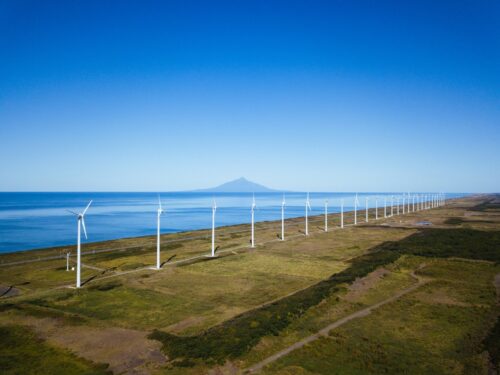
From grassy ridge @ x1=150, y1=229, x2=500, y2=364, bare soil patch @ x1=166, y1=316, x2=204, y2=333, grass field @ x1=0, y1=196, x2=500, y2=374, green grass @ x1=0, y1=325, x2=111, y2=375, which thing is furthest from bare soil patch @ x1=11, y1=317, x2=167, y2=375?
bare soil patch @ x1=166, y1=316, x2=204, y2=333

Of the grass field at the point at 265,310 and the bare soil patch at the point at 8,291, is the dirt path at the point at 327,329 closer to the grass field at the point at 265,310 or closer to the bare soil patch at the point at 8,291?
the grass field at the point at 265,310

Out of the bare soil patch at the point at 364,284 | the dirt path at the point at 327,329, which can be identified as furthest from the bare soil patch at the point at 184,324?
the bare soil patch at the point at 364,284

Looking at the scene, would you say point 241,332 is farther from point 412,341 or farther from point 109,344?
point 412,341

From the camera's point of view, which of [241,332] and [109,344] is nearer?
[109,344]

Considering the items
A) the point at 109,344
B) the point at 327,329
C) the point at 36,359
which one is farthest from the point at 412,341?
the point at 36,359

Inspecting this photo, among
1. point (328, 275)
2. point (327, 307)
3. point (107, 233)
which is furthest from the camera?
point (107, 233)

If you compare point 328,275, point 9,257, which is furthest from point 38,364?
point 9,257

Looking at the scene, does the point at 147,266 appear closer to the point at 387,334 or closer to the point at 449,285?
the point at 387,334
